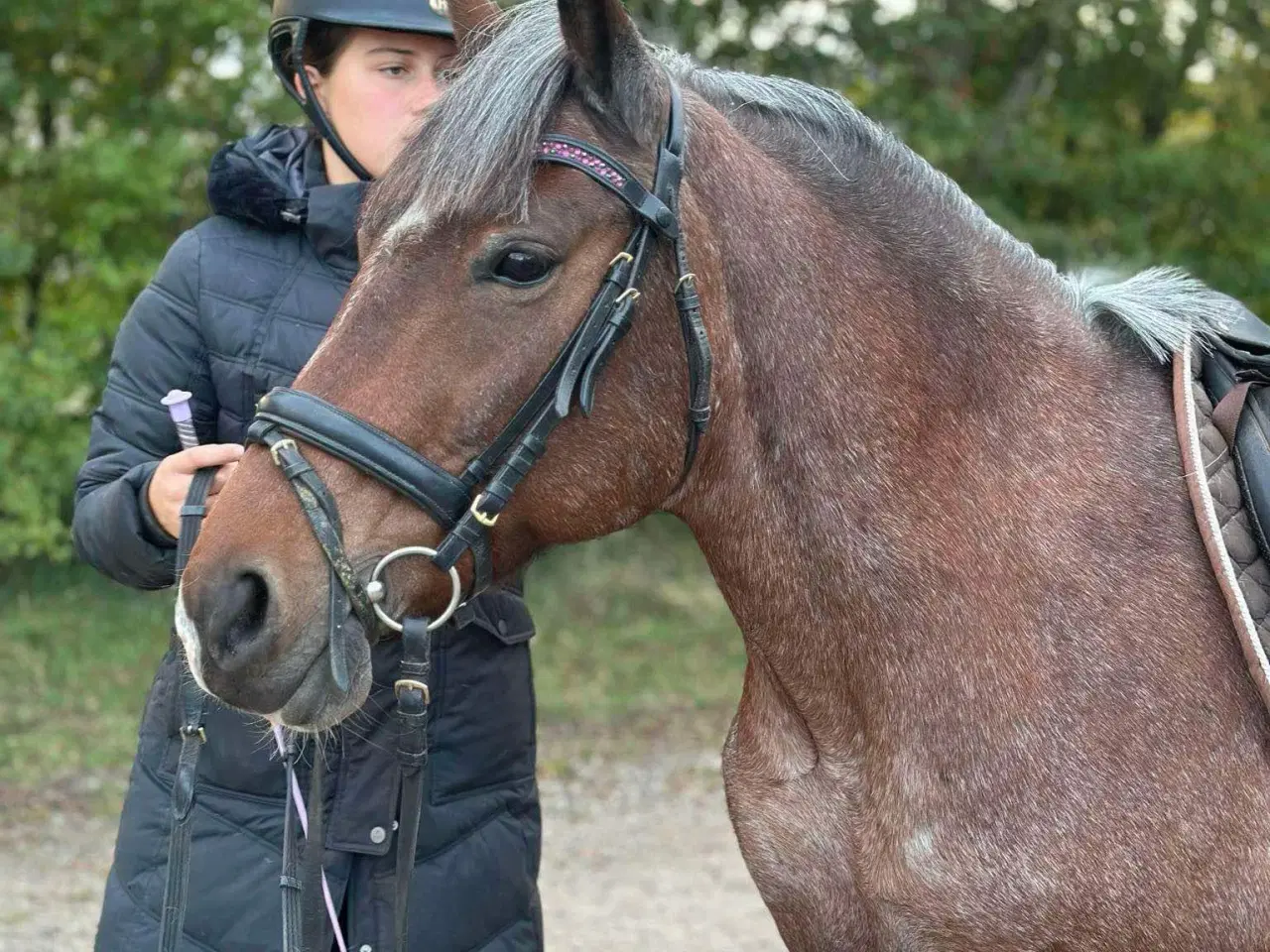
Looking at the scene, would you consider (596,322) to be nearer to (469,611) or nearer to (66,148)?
(469,611)

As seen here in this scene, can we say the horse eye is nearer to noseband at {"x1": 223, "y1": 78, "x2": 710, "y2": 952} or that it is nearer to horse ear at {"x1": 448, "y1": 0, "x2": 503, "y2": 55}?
noseband at {"x1": 223, "y1": 78, "x2": 710, "y2": 952}

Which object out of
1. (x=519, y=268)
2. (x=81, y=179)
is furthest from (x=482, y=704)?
(x=81, y=179)

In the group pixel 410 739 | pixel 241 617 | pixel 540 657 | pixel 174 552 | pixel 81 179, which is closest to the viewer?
pixel 241 617

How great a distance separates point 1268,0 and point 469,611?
879cm

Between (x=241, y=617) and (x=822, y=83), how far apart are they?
7618 mm

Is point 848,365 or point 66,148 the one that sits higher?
point 848,365

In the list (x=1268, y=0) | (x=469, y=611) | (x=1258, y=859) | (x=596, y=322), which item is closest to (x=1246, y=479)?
(x=1258, y=859)

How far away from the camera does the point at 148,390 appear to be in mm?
2527

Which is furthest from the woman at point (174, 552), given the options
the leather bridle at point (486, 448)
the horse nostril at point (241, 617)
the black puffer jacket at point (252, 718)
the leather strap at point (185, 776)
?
the horse nostril at point (241, 617)

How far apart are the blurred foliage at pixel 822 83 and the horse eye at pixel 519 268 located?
6.21m

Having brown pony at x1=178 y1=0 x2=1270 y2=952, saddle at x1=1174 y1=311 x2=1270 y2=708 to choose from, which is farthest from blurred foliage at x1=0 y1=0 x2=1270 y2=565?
saddle at x1=1174 y1=311 x2=1270 y2=708

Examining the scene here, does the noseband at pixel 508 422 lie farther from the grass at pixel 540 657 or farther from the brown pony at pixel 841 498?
the grass at pixel 540 657

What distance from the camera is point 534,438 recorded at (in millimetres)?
2016

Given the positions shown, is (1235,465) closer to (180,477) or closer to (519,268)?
(519,268)
